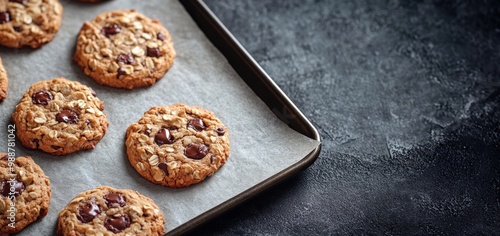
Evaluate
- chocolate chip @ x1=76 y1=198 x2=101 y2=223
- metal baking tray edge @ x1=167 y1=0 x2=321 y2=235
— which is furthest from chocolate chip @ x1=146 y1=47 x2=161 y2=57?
chocolate chip @ x1=76 y1=198 x2=101 y2=223

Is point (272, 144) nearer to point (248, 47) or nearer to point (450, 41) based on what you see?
point (248, 47)

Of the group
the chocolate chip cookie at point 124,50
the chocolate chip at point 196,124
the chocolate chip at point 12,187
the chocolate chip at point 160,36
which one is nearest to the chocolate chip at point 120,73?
the chocolate chip cookie at point 124,50

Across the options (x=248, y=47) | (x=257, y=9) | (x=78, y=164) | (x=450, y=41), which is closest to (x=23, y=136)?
(x=78, y=164)

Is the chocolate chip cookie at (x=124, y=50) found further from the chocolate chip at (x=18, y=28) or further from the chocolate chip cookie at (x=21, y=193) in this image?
the chocolate chip cookie at (x=21, y=193)

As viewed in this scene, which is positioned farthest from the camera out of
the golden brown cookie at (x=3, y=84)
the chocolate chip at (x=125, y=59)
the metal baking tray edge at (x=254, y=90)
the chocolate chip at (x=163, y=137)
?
the chocolate chip at (x=125, y=59)

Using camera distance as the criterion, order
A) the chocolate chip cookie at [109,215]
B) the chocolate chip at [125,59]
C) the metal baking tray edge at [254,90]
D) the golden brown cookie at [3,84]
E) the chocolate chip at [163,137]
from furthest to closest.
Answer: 1. the chocolate chip at [125,59]
2. the golden brown cookie at [3,84]
3. the chocolate chip at [163,137]
4. the metal baking tray edge at [254,90]
5. the chocolate chip cookie at [109,215]

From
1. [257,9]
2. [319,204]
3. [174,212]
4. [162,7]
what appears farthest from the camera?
[257,9]
